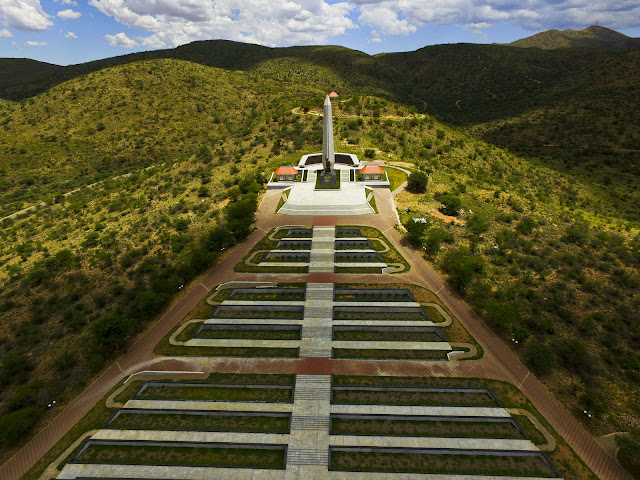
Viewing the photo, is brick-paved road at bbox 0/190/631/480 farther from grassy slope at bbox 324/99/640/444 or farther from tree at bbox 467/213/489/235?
tree at bbox 467/213/489/235

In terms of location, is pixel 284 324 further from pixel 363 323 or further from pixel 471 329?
pixel 471 329

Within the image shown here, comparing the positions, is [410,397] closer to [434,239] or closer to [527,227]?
[434,239]

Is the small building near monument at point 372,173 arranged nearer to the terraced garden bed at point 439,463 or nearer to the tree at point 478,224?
the tree at point 478,224

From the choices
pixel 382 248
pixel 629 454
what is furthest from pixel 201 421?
pixel 629 454

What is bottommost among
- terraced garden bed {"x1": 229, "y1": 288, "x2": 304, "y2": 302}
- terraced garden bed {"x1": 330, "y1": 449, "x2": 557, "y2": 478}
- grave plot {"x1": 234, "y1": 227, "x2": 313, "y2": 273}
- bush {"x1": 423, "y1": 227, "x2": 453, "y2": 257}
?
terraced garden bed {"x1": 330, "y1": 449, "x2": 557, "y2": 478}

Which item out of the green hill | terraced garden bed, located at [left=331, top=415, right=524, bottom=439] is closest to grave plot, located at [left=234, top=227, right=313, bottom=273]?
terraced garden bed, located at [left=331, top=415, right=524, bottom=439]

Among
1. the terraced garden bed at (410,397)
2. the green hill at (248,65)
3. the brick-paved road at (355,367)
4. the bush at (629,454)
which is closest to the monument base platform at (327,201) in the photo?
the brick-paved road at (355,367)
